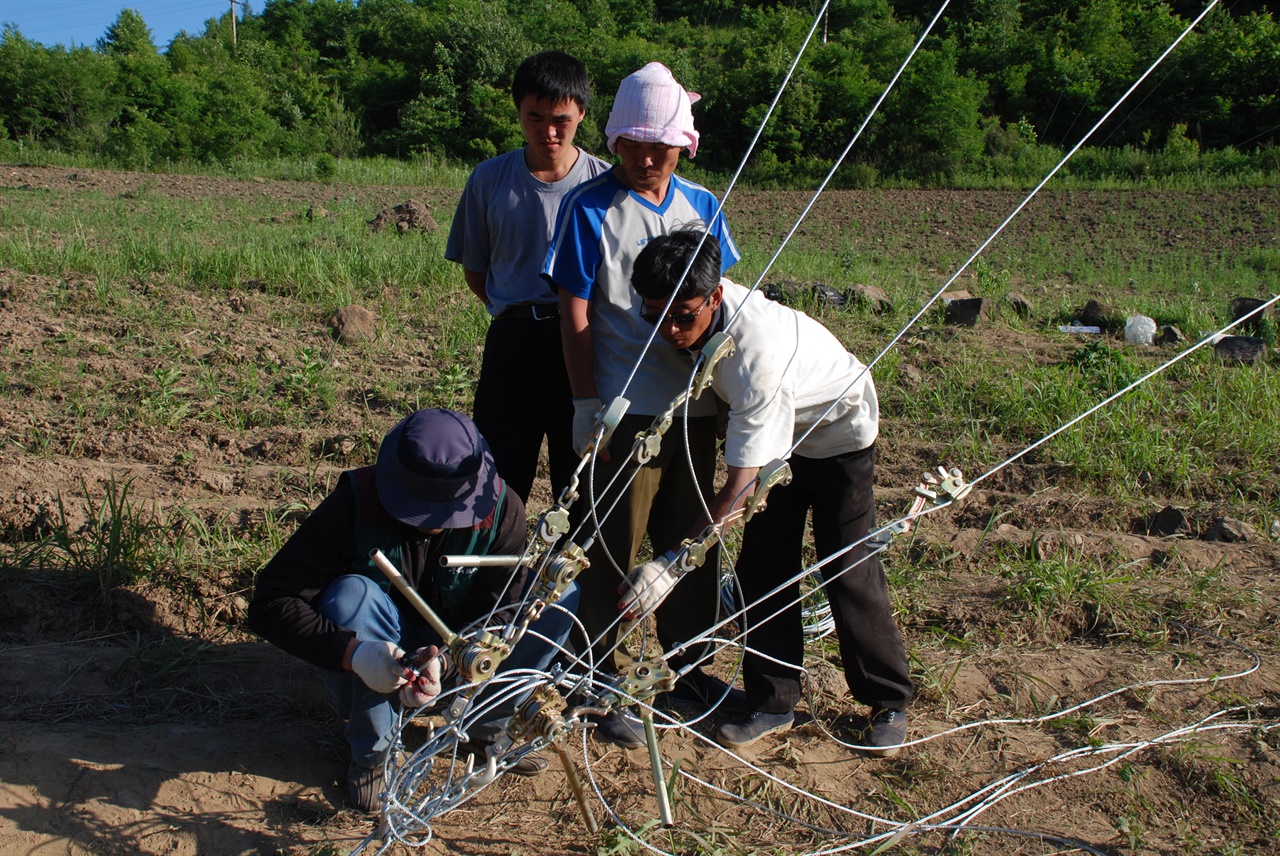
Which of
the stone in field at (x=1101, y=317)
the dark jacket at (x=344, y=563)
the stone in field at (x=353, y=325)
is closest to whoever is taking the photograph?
the dark jacket at (x=344, y=563)

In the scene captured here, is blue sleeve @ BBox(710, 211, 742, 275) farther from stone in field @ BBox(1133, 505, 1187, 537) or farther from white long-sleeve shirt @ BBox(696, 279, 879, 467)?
stone in field @ BBox(1133, 505, 1187, 537)

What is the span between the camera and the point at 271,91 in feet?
86.4

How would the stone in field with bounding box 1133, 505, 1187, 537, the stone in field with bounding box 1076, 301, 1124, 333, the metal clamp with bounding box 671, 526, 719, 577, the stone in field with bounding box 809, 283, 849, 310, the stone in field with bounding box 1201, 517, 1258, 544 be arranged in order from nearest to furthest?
the metal clamp with bounding box 671, 526, 719, 577, the stone in field with bounding box 1201, 517, 1258, 544, the stone in field with bounding box 1133, 505, 1187, 537, the stone in field with bounding box 1076, 301, 1124, 333, the stone in field with bounding box 809, 283, 849, 310

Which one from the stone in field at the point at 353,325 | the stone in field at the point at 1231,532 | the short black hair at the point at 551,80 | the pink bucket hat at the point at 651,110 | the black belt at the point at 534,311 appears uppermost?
the short black hair at the point at 551,80

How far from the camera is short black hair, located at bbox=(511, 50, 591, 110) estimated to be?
113 inches

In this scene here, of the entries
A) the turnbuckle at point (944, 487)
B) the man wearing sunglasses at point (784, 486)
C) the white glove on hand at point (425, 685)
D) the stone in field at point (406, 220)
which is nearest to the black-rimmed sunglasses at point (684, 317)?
the man wearing sunglasses at point (784, 486)

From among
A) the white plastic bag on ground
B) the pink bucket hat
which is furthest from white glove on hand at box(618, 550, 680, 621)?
the white plastic bag on ground

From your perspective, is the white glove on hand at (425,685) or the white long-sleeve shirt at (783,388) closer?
the white glove on hand at (425,685)

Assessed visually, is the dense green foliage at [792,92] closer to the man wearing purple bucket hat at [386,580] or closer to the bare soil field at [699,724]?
the bare soil field at [699,724]

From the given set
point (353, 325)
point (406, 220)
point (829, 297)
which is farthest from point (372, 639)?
point (406, 220)

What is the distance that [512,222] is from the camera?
3008 mm

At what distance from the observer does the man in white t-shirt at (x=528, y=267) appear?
2.94 meters

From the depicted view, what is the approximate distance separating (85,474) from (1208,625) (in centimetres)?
400

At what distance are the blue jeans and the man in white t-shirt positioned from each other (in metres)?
0.63
